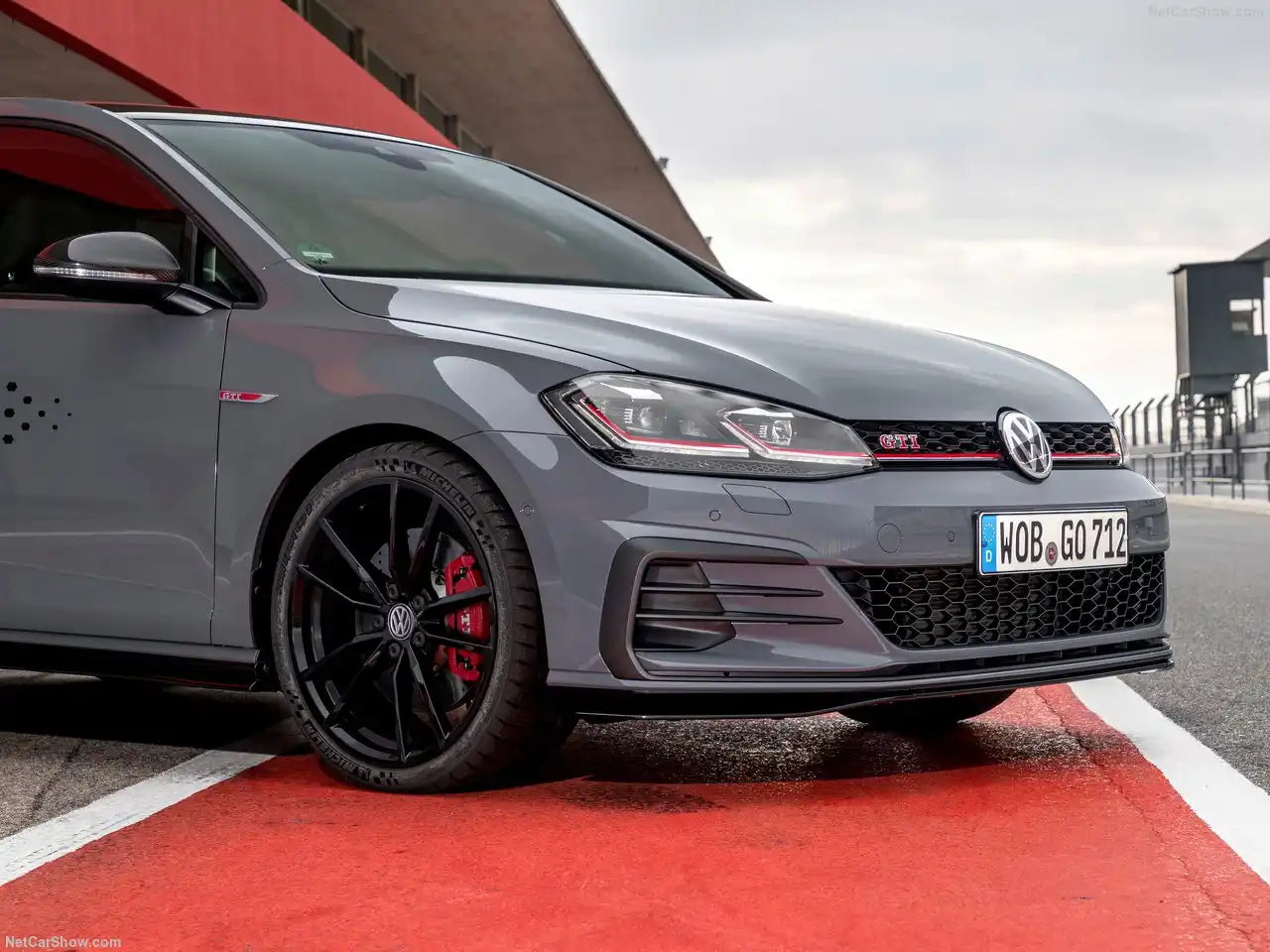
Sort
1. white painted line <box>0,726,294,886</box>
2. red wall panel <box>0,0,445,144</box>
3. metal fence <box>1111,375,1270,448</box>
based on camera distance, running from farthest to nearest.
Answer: metal fence <box>1111,375,1270,448</box>
red wall panel <box>0,0,445,144</box>
white painted line <box>0,726,294,886</box>

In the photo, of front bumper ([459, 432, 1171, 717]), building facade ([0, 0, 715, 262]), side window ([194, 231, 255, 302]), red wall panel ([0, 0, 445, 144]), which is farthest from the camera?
building facade ([0, 0, 715, 262])

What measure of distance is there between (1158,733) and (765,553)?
5.81ft

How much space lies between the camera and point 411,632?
12.8 ft

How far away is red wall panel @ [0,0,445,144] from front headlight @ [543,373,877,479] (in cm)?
673

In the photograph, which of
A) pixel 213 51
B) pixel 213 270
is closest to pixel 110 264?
pixel 213 270

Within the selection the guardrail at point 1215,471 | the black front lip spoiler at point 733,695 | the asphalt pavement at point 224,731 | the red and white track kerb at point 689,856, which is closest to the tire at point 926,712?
the asphalt pavement at point 224,731

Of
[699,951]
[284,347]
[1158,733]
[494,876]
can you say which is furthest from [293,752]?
[1158,733]

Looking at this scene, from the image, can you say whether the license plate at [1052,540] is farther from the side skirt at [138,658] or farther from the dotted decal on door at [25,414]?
the dotted decal on door at [25,414]

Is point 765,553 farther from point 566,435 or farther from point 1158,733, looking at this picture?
point 1158,733

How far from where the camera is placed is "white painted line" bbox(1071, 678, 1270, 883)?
11.4 ft

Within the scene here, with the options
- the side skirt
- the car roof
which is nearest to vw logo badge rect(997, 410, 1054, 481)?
the side skirt

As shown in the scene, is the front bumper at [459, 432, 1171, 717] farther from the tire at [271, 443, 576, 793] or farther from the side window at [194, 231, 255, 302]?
the side window at [194, 231, 255, 302]

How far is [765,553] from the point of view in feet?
11.8

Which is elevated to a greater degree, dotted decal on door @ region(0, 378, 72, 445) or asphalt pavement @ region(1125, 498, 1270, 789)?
dotted decal on door @ region(0, 378, 72, 445)
